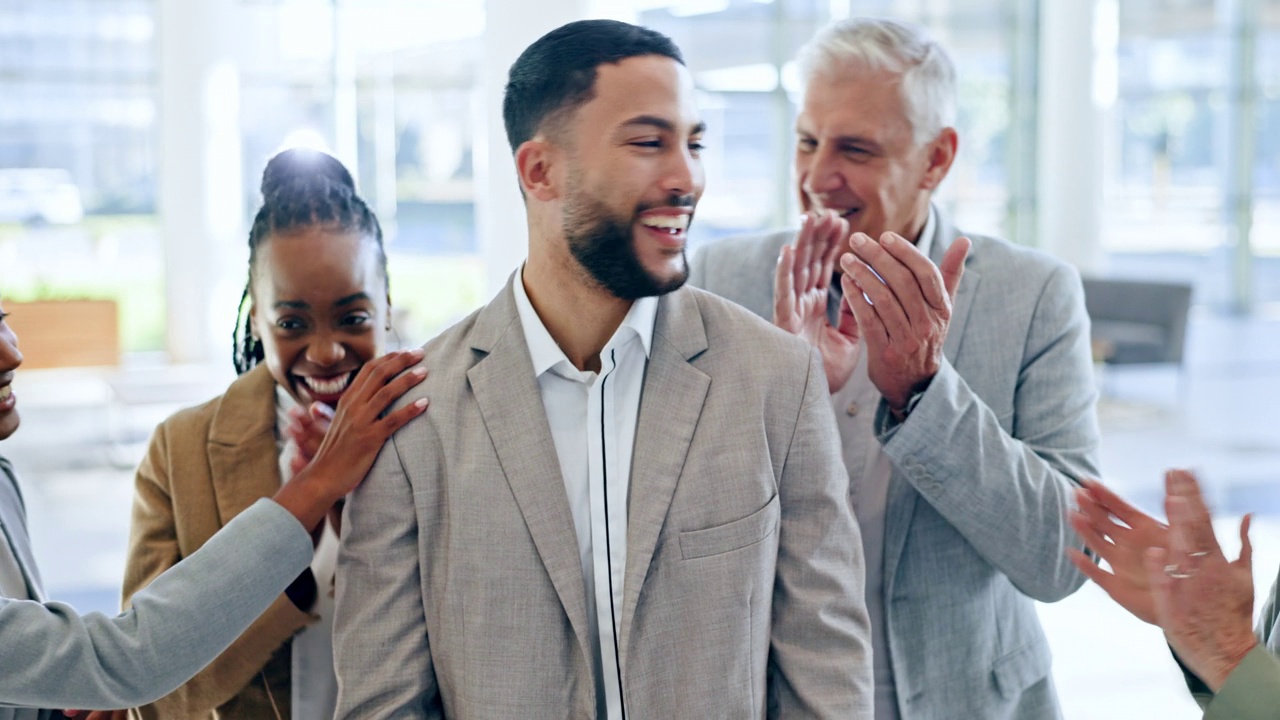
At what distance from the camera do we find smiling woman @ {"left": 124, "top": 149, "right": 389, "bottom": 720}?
2004 mm

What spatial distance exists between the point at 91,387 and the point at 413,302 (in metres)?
3.40

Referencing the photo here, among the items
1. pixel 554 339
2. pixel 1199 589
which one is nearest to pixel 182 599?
pixel 554 339

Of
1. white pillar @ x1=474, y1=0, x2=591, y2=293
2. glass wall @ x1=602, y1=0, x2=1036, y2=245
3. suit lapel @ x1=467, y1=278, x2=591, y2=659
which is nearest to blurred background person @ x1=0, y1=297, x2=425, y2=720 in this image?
suit lapel @ x1=467, y1=278, x2=591, y2=659

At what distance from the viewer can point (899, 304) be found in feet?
6.29

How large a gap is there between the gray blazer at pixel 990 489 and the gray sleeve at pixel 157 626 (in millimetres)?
978

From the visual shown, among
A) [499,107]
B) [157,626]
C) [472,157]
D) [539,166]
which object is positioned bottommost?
[157,626]

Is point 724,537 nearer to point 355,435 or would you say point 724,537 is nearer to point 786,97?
point 355,435

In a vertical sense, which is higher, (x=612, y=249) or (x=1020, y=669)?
(x=612, y=249)

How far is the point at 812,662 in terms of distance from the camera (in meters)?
1.76

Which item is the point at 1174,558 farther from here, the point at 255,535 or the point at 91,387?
the point at 91,387

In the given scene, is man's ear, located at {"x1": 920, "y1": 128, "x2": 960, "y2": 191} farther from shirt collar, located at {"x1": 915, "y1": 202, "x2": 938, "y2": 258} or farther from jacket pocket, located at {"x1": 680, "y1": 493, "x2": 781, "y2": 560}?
jacket pocket, located at {"x1": 680, "y1": 493, "x2": 781, "y2": 560}

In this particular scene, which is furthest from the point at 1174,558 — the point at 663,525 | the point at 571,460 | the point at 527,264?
the point at 527,264

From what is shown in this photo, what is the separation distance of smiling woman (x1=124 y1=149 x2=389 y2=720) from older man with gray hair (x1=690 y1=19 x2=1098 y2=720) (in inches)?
29.7

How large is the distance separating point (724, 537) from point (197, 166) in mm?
11925
